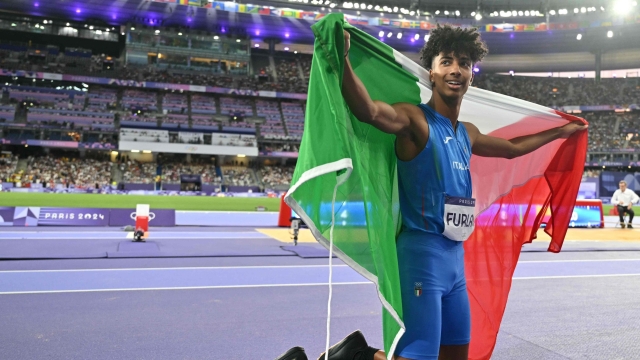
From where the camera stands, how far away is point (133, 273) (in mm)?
7121

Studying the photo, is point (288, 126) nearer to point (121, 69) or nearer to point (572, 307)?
point (121, 69)

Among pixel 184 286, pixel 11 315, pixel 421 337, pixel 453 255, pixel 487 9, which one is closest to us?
pixel 421 337

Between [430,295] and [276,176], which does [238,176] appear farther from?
[430,295]

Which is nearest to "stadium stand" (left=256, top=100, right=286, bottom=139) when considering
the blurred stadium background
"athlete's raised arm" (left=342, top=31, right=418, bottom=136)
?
the blurred stadium background

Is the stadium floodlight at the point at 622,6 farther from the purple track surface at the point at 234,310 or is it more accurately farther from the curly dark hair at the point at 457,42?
the curly dark hair at the point at 457,42

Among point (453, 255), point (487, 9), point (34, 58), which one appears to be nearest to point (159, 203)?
point (453, 255)

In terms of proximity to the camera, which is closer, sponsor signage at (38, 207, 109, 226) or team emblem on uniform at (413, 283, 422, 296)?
team emblem on uniform at (413, 283, 422, 296)

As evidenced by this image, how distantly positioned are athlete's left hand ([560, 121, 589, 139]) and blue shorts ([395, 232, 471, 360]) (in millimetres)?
1698

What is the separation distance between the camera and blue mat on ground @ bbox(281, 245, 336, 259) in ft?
30.0

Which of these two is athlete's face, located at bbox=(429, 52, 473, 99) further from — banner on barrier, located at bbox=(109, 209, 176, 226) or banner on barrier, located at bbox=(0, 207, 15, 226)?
banner on barrier, located at bbox=(0, 207, 15, 226)

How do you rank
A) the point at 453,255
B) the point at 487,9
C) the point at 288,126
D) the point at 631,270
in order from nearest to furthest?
the point at 453,255
the point at 631,270
the point at 487,9
the point at 288,126

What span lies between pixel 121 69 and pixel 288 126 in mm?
17051

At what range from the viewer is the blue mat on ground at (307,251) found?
916 cm

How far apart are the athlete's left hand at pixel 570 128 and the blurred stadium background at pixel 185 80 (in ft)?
109
